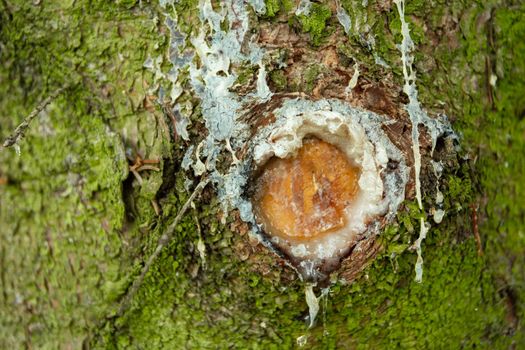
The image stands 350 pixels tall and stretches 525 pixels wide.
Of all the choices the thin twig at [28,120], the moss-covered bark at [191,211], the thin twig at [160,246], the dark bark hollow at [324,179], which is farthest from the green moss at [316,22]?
the thin twig at [28,120]

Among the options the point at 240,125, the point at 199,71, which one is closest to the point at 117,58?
the point at 199,71

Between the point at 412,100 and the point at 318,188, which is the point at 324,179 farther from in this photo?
the point at 412,100

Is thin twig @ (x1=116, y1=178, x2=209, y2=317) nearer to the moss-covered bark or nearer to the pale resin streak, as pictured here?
the moss-covered bark

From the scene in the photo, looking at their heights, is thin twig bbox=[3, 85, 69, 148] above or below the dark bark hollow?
above

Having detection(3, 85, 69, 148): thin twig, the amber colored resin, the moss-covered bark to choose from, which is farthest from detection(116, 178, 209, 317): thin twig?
detection(3, 85, 69, 148): thin twig

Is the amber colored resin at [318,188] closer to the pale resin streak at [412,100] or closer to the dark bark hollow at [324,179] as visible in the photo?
the dark bark hollow at [324,179]

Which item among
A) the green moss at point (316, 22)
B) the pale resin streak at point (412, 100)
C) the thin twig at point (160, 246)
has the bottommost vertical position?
the thin twig at point (160, 246)
